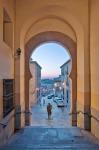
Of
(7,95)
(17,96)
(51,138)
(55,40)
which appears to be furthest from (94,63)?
(55,40)

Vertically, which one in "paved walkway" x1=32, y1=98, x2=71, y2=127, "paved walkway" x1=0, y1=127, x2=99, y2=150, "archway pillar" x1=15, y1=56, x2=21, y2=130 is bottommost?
"paved walkway" x1=32, y1=98, x2=71, y2=127

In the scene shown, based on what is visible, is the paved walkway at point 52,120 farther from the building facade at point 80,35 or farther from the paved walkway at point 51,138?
the building facade at point 80,35

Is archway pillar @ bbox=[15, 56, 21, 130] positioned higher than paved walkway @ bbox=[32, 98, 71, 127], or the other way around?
archway pillar @ bbox=[15, 56, 21, 130]

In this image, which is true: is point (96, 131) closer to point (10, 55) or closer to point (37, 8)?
point (10, 55)

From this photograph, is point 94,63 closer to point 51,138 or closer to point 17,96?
point 51,138

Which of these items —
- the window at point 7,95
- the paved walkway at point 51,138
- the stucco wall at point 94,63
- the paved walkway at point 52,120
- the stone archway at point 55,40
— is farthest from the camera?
the paved walkway at point 52,120

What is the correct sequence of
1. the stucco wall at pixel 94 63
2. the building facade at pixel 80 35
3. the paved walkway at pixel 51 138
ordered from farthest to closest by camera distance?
the building facade at pixel 80 35, the stucco wall at pixel 94 63, the paved walkway at pixel 51 138

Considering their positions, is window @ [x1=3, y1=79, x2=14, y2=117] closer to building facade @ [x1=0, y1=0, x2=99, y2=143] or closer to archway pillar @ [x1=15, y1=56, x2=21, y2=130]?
building facade @ [x1=0, y1=0, x2=99, y2=143]

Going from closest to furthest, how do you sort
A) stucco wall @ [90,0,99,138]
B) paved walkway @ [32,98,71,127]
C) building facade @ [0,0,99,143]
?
1. stucco wall @ [90,0,99,138]
2. building facade @ [0,0,99,143]
3. paved walkway @ [32,98,71,127]

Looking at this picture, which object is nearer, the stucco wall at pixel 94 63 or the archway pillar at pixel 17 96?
the stucco wall at pixel 94 63

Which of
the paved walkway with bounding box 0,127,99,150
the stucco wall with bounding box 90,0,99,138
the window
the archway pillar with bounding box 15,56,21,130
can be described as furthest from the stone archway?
the window

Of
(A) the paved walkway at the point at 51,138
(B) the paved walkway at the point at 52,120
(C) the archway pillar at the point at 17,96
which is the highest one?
(C) the archway pillar at the point at 17,96

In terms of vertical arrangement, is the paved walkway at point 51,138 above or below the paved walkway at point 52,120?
above

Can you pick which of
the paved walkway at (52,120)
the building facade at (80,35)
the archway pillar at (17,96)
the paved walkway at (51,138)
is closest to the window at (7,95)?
the building facade at (80,35)
